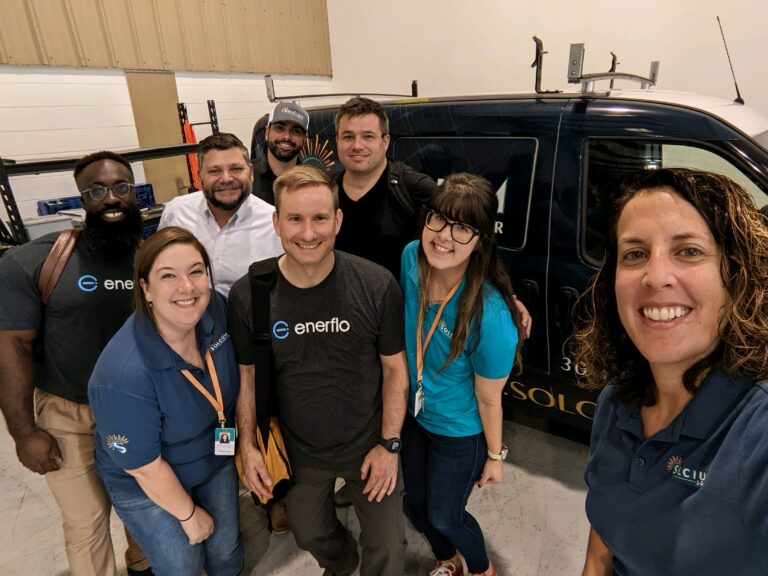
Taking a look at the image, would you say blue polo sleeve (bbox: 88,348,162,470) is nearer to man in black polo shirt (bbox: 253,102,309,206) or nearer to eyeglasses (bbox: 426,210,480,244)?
eyeglasses (bbox: 426,210,480,244)

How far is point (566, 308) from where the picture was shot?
2111mm

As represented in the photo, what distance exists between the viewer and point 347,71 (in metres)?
7.73

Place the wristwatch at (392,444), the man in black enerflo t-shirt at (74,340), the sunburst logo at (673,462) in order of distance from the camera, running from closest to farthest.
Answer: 1. the sunburst logo at (673,462)
2. the man in black enerflo t-shirt at (74,340)
3. the wristwatch at (392,444)

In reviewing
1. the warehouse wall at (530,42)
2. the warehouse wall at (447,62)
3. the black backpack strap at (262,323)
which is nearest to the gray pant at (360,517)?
the black backpack strap at (262,323)

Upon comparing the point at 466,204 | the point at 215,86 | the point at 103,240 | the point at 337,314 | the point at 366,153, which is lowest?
the point at 337,314

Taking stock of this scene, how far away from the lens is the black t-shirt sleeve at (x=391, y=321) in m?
1.59

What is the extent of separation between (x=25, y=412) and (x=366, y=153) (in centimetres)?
167

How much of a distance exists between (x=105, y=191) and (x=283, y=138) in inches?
49.4

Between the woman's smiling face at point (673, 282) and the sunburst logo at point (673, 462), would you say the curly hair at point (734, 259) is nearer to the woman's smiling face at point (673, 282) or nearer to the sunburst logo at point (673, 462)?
the woman's smiling face at point (673, 282)

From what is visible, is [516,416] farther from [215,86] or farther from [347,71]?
[347,71]

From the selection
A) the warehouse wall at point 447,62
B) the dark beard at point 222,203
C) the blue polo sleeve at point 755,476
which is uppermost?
the warehouse wall at point 447,62

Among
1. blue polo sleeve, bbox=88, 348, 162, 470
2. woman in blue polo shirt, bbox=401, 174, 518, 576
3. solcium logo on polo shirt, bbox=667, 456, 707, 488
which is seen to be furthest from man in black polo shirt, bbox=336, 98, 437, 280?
solcium logo on polo shirt, bbox=667, 456, 707, 488

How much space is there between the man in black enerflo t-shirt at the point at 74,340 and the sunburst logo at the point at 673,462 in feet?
5.64

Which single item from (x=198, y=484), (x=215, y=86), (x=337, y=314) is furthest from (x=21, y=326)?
(x=215, y=86)
